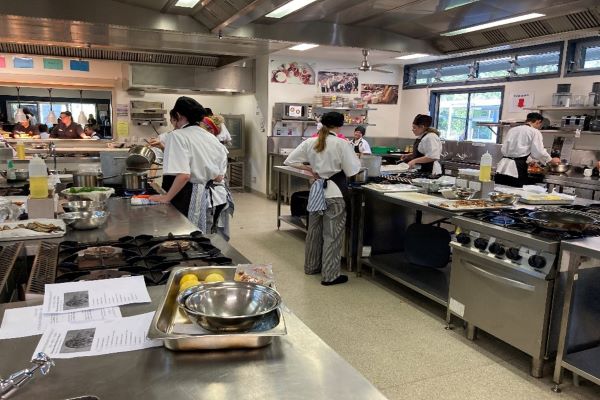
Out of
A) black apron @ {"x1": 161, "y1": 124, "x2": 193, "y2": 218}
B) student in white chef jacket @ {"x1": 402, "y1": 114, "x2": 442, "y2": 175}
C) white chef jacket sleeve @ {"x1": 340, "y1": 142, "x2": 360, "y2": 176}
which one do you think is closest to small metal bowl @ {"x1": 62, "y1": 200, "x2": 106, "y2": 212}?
black apron @ {"x1": 161, "y1": 124, "x2": 193, "y2": 218}

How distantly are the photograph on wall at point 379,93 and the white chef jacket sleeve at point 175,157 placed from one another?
6584mm

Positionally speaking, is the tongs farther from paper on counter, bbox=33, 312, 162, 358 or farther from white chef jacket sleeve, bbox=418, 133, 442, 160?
white chef jacket sleeve, bbox=418, 133, 442, 160

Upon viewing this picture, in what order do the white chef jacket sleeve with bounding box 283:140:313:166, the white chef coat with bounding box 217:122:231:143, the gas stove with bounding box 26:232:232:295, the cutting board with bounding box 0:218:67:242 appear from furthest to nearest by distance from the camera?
the white chef coat with bounding box 217:122:231:143
the white chef jacket sleeve with bounding box 283:140:313:166
the cutting board with bounding box 0:218:67:242
the gas stove with bounding box 26:232:232:295

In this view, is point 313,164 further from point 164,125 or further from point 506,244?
point 164,125

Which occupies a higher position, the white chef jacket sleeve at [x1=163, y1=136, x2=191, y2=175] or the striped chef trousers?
the white chef jacket sleeve at [x1=163, y1=136, x2=191, y2=175]

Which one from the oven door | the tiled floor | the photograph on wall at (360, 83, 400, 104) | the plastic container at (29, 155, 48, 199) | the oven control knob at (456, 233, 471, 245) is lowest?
the tiled floor

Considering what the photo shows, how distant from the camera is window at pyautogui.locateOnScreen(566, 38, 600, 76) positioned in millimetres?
5898

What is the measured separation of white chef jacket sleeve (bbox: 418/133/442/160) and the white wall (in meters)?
2.19

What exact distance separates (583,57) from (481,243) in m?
4.69

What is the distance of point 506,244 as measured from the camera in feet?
8.83

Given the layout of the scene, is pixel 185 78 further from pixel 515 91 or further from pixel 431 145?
pixel 515 91

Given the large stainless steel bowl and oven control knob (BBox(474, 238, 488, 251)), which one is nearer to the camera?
the large stainless steel bowl

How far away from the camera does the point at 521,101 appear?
6832mm

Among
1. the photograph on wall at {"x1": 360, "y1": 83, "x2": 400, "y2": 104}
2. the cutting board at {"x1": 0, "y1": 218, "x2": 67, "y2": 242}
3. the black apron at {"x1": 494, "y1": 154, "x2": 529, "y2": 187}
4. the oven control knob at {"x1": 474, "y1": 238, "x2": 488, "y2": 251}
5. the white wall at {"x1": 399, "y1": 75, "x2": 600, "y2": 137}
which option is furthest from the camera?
the photograph on wall at {"x1": 360, "y1": 83, "x2": 400, "y2": 104}
